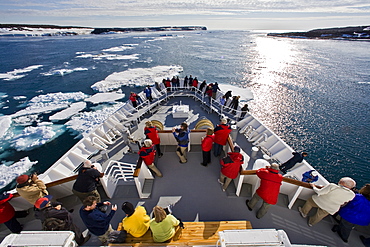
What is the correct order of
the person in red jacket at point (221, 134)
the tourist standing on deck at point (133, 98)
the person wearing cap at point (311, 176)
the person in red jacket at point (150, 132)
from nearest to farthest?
the person wearing cap at point (311, 176) → the person in red jacket at point (221, 134) → the person in red jacket at point (150, 132) → the tourist standing on deck at point (133, 98)

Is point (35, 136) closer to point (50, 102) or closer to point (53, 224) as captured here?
point (50, 102)

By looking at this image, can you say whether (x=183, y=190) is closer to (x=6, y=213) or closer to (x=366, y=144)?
(x=6, y=213)

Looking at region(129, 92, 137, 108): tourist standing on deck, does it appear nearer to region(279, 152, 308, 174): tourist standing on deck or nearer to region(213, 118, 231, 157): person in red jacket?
region(213, 118, 231, 157): person in red jacket

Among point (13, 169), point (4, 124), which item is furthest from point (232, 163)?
point (4, 124)

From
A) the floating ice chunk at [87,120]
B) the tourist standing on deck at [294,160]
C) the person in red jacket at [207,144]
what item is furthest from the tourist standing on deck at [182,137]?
the floating ice chunk at [87,120]

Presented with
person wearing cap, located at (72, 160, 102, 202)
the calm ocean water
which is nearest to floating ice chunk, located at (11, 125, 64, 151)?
the calm ocean water

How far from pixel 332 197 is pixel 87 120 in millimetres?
18082

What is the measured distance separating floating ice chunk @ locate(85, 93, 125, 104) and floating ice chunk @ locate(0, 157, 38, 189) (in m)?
10.3

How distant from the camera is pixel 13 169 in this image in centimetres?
1084

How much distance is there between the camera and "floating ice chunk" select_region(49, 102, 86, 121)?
16.7 metres

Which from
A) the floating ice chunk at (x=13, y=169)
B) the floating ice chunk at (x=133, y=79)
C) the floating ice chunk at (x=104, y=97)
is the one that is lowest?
the floating ice chunk at (x=13, y=169)

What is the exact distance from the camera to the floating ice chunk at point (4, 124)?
560 inches

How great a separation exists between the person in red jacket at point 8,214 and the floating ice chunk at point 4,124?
1432 cm

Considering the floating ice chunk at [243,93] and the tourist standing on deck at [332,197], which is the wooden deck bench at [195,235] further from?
the floating ice chunk at [243,93]
